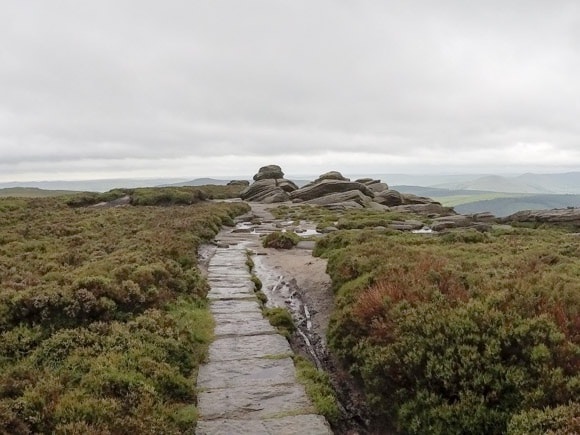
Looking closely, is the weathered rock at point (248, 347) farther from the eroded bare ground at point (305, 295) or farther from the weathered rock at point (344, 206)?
the weathered rock at point (344, 206)

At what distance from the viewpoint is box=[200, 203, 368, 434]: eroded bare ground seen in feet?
33.4

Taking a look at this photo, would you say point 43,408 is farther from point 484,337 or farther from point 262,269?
point 262,269

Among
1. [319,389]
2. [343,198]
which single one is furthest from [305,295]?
[343,198]

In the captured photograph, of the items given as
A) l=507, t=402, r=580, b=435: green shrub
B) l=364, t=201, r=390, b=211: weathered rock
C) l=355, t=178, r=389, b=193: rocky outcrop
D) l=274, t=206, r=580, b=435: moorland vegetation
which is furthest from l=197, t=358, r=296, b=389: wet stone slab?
l=355, t=178, r=389, b=193: rocky outcrop

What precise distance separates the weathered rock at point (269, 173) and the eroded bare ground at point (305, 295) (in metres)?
47.5

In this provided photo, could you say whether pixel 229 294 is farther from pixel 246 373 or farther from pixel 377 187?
pixel 377 187

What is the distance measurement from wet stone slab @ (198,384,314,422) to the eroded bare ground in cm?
98

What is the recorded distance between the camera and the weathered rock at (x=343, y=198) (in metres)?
55.9

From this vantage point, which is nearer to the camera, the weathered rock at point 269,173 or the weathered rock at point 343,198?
the weathered rock at point 343,198

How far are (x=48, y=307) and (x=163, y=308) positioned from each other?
3.04m

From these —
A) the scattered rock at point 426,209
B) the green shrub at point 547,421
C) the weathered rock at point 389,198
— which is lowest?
the green shrub at point 547,421

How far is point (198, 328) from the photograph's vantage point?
13.0 meters

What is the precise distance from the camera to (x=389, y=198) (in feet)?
206

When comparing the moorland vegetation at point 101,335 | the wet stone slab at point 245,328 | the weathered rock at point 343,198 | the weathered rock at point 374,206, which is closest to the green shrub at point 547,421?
the moorland vegetation at point 101,335
